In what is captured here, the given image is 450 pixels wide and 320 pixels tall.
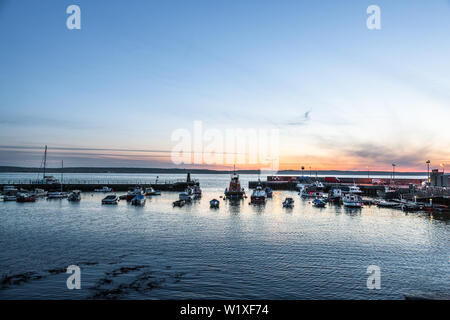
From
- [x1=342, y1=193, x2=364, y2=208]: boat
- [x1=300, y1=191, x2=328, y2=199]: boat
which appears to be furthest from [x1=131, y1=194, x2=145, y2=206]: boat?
[x1=300, y1=191, x2=328, y2=199]: boat

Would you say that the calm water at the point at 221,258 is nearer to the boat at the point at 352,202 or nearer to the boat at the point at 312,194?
the boat at the point at 352,202

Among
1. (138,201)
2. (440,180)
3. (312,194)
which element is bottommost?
(312,194)

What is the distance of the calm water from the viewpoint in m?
20.1

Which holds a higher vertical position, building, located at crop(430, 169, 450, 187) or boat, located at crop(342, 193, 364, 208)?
building, located at crop(430, 169, 450, 187)

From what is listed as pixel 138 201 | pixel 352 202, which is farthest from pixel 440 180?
pixel 138 201

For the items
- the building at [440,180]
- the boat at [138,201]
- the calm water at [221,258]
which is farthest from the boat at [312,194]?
the boat at [138,201]

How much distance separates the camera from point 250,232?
4012 centimetres

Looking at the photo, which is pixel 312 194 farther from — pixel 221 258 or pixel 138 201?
pixel 221 258

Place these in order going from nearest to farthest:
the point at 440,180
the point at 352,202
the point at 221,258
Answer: the point at 221,258 → the point at 352,202 → the point at 440,180

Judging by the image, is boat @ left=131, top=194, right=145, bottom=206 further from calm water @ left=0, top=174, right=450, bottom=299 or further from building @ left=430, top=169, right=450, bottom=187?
building @ left=430, top=169, right=450, bottom=187

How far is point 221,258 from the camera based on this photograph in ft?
89.6

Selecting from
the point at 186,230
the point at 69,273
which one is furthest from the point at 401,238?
the point at 69,273
